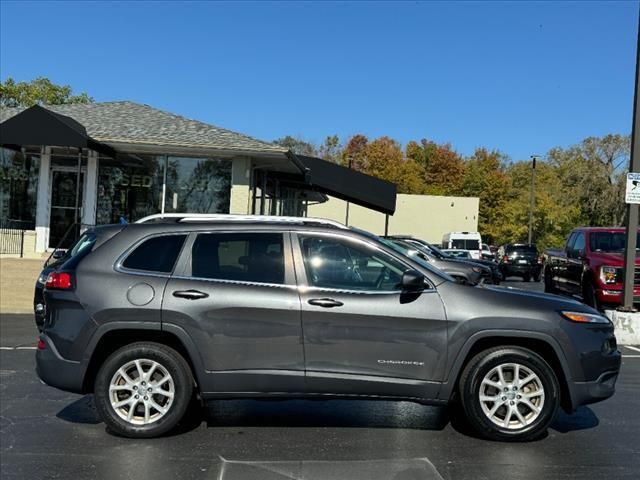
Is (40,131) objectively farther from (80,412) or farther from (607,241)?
(607,241)

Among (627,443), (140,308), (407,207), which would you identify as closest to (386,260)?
(140,308)

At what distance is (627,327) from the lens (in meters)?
10.4

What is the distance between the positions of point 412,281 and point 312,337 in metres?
0.89

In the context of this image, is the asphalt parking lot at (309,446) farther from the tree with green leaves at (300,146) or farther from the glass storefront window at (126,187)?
the tree with green leaves at (300,146)

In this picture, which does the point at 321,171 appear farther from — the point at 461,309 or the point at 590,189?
the point at 590,189

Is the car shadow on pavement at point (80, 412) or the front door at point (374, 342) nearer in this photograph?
the front door at point (374, 342)

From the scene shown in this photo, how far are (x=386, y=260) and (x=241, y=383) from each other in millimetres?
1523

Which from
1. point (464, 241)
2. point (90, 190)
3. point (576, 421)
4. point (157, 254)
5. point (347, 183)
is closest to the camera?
point (157, 254)

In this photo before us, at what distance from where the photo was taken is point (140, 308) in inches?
201

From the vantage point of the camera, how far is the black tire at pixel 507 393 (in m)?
5.08

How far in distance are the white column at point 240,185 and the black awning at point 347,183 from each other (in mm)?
1418

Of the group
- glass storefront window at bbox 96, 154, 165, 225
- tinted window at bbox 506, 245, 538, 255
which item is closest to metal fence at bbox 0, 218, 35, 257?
glass storefront window at bbox 96, 154, 165, 225

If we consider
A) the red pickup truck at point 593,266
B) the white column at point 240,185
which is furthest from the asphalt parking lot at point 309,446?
the white column at point 240,185

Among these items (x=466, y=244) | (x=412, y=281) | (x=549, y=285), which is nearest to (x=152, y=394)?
(x=412, y=281)
